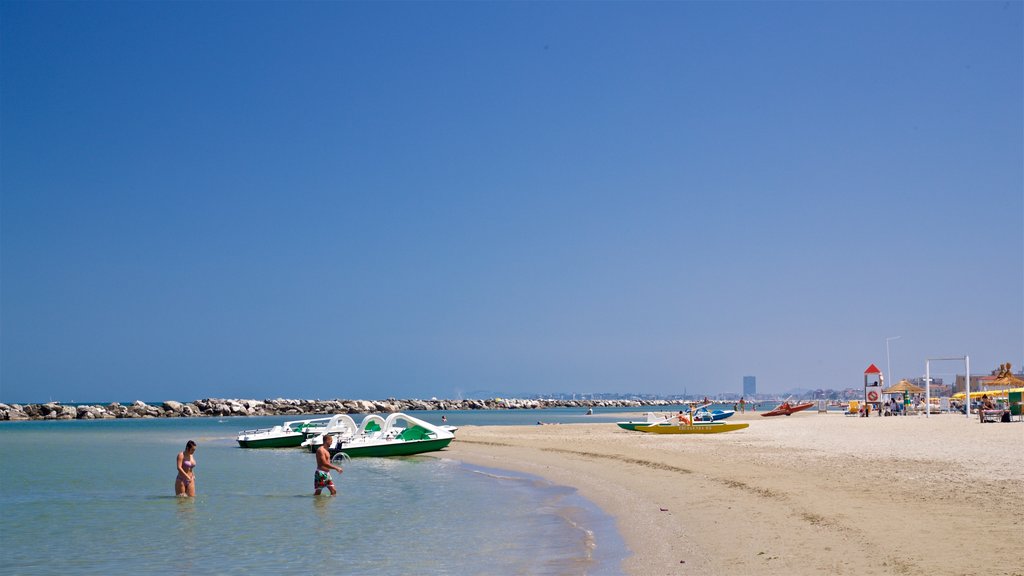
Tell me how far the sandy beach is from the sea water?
1.06 metres

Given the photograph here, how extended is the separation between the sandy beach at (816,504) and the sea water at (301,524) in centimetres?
106

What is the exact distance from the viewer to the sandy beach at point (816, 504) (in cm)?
974

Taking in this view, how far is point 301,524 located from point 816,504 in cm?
949

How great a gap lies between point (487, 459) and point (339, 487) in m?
8.94

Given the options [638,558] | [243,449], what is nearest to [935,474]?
[638,558]

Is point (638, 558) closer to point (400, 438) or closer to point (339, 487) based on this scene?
point (339, 487)

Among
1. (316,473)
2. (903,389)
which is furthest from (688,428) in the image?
(903,389)

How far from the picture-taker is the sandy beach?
32.0 feet

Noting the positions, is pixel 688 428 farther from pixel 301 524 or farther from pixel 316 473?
pixel 301 524

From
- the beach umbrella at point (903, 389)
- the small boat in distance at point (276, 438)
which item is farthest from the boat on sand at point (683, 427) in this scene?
the beach umbrella at point (903, 389)

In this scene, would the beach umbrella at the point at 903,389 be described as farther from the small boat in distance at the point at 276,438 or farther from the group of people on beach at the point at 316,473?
the group of people on beach at the point at 316,473

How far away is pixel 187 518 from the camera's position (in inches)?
663

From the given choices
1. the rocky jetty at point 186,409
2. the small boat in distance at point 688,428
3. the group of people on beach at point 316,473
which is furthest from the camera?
the rocky jetty at point 186,409

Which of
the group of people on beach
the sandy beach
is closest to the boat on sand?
the sandy beach
